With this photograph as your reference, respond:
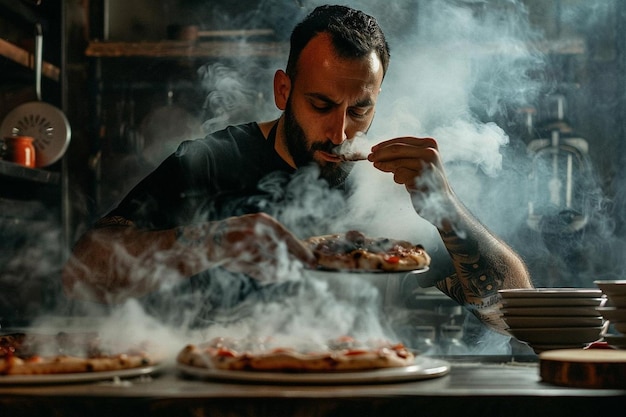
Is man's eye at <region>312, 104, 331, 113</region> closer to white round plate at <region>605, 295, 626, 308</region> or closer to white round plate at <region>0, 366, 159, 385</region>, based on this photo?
white round plate at <region>605, 295, 626, 308</region>

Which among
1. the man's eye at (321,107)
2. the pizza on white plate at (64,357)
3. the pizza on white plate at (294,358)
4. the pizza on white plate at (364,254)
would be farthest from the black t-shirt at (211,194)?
the pizza on white plate at (294,358)

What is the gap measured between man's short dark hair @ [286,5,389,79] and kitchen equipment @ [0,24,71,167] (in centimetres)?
151

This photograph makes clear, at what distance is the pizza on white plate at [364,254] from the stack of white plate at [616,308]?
0.54 m

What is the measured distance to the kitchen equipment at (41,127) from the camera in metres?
4.72

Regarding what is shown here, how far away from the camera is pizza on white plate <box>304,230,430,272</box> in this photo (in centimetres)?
227

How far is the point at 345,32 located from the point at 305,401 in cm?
284

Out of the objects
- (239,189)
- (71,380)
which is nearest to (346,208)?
(239,189)

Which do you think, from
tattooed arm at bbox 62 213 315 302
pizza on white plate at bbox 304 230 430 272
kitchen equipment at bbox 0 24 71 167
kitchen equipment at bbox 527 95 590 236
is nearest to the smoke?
kitchen equipment at bbox 527 95 590 236

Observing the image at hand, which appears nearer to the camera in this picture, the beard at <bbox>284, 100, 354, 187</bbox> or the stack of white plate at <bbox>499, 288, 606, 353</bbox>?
the stack of white plate at <bbox>499, 288, 606, 353</bbox>

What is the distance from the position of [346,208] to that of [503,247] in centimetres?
102

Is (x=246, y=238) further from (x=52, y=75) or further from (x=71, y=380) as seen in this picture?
(x=52, y=75)

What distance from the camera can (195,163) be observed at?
13.7 ft

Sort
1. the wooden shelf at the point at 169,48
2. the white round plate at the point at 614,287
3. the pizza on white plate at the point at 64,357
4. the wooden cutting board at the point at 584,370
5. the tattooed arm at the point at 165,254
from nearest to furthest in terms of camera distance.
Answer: the wooden cutting board at the point at 584,370 < the pizza on white plate at the point at 64,357 < the white round plate at the point at 614,287 < the tattooed arm at the point at 165,254 < the wooden shelf at the point at 169,48

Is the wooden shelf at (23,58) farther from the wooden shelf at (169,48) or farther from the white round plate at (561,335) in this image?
the white round plate at (561,335)
